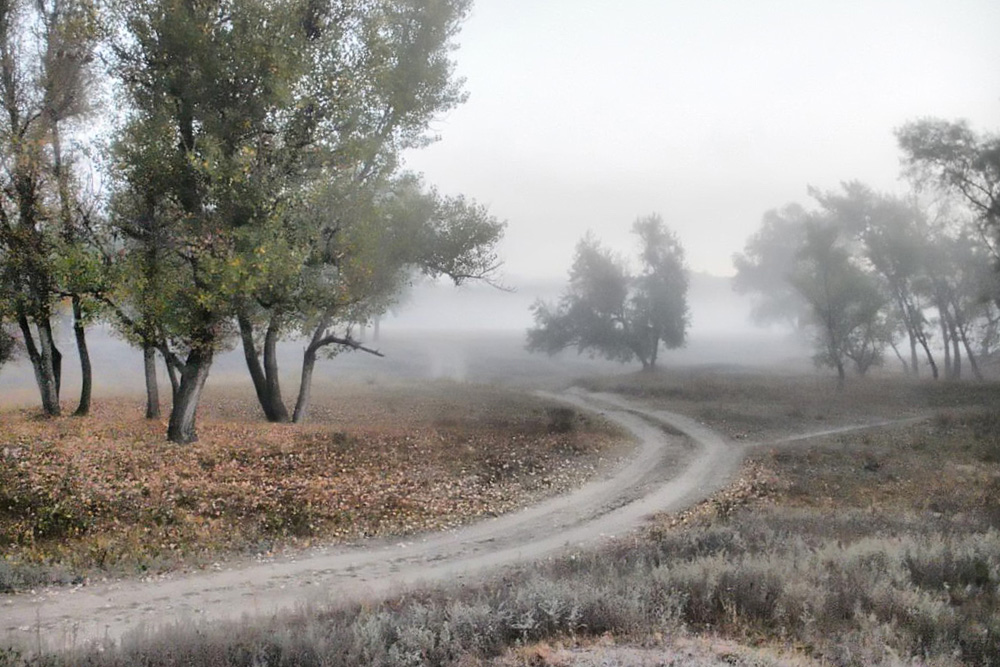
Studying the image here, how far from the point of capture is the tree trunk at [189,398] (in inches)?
Answer: 778

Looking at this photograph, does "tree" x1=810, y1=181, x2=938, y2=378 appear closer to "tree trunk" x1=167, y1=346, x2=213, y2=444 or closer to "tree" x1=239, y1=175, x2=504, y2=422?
"tree" x1=239, y1=175, x2=504, y2=422

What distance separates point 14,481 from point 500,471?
13.3 meters

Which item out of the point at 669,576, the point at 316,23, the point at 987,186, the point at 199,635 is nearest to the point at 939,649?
the point at 669,576

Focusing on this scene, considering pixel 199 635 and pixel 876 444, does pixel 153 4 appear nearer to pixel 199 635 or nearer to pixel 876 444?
pixel 199 635

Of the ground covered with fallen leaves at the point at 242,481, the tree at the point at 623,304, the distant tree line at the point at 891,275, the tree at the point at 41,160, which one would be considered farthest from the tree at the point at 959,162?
the tree at the point at 41,160

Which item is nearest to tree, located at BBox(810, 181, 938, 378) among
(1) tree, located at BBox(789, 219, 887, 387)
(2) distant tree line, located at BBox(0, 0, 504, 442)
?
(1) tree, located at BBox(789, 219, 887, 387)

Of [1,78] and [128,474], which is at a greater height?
[1,78]

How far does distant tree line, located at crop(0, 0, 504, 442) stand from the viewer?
18.9 meters

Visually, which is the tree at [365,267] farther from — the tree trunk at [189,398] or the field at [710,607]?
the field at [710,607]

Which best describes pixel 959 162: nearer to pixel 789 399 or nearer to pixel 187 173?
pixel 789 399

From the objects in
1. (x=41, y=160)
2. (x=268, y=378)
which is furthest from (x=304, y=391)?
(x=41, y=160)

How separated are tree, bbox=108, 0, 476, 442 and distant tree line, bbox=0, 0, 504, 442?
0.05 m

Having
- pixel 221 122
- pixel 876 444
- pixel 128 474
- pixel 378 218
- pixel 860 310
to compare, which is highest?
pixel 221 122

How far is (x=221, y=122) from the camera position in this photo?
1989 centimetres
